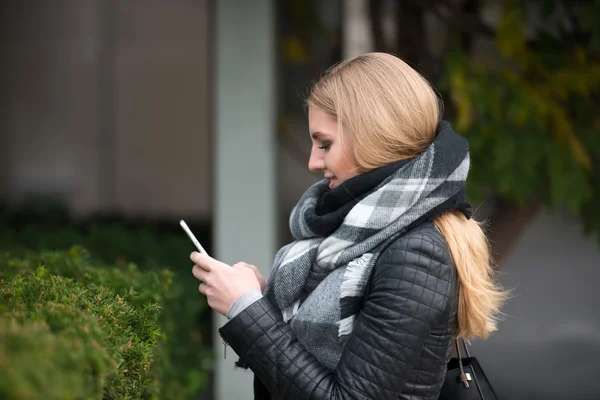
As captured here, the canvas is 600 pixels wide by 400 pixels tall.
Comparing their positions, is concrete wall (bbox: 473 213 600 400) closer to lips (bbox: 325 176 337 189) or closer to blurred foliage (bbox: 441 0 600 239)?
blurred foliage (bbox: 441 0 600 239)

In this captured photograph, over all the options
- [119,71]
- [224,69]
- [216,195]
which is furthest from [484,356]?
[119,71]

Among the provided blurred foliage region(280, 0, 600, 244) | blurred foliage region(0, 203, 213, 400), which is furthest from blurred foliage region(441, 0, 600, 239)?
blurred foliage region(0, 203, 213, 400)

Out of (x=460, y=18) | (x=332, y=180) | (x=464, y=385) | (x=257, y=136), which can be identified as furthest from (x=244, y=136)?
(x=464, y=385)

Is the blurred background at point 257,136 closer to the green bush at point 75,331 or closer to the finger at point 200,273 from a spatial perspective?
the green bush at point 75,331

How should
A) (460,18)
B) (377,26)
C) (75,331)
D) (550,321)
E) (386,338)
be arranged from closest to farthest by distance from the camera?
(75,331), (386,338), (460,18), (377,26), (550,321)

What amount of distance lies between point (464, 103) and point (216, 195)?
2.19m

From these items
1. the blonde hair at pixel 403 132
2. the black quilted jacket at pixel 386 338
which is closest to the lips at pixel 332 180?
the blonde hair at pixel 403 132

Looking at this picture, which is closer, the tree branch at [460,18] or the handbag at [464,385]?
the handbag at [464,385]

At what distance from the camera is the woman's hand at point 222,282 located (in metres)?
2.09

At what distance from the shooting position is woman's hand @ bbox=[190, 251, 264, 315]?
2092mm

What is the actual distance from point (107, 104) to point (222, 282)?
8.59 metres

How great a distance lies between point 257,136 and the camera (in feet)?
18.6

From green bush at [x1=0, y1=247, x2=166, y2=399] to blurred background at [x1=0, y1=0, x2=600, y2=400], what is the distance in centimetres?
76

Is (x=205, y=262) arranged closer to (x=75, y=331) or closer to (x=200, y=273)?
(x=200, y=273)
